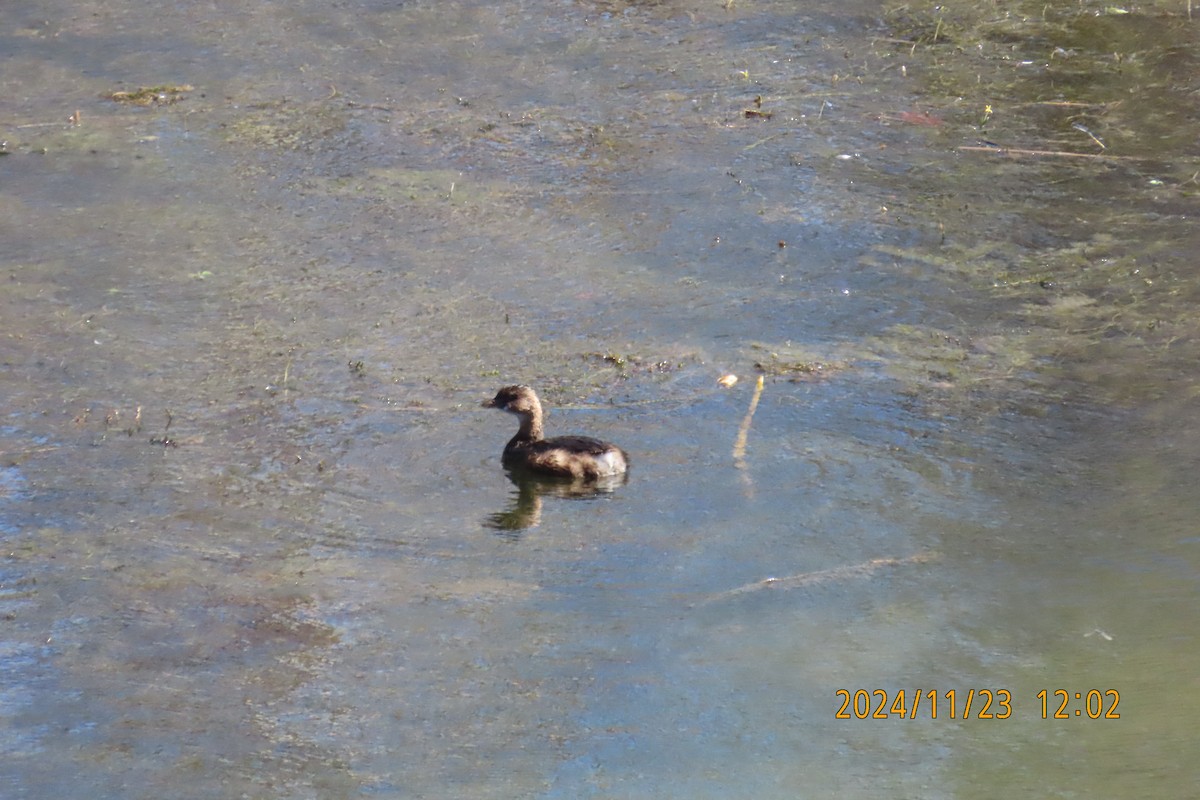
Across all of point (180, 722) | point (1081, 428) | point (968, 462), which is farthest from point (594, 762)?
point (1081, 428)

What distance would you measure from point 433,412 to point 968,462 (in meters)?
2.37

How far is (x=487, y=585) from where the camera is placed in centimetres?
587

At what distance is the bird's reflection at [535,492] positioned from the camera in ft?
21.1

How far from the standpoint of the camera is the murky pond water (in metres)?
5.11

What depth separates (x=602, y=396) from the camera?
7305 mm

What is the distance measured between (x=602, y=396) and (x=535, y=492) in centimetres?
86

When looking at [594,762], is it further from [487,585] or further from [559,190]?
[559,190]
